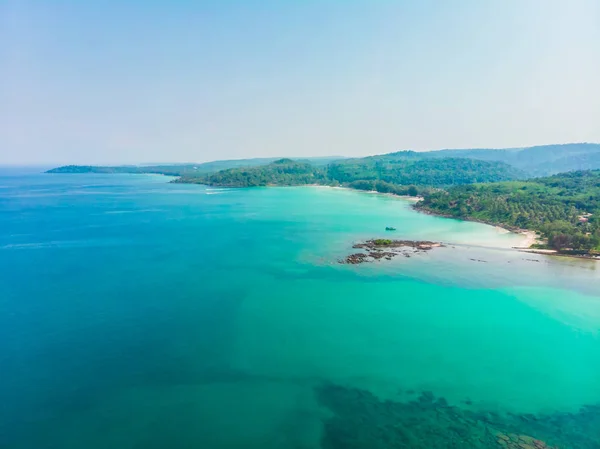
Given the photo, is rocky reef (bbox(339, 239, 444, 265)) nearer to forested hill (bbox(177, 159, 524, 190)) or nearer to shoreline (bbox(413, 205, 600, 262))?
shoreline (bbox(413, 205, 600, 262))

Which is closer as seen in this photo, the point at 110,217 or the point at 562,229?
the point at 562,229

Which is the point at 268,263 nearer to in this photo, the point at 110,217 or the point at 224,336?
the point at 224,336

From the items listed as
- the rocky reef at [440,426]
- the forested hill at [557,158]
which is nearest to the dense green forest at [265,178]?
the forested hill at [557,158]

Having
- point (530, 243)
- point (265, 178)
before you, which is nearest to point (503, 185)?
point (530, 243)

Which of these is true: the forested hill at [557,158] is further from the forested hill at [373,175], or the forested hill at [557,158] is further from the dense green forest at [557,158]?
the forested hill at [373,175]

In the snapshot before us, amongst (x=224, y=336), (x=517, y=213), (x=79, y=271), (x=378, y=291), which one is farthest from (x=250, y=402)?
(x=517, y=213)

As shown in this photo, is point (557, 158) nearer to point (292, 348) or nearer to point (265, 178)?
point (265, 178)

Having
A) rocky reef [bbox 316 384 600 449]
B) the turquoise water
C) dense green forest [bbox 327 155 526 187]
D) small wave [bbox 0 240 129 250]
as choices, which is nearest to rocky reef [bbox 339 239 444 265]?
the turquoise water
